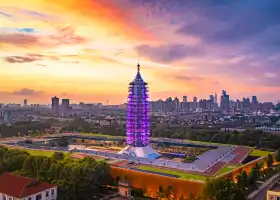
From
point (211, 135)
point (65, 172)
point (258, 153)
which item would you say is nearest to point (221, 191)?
point (65, 172)

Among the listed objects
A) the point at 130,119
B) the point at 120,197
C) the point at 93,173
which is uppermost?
the point at 130,119

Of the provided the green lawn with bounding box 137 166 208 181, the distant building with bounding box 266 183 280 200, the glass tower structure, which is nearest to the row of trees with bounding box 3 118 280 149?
the glass tower structure

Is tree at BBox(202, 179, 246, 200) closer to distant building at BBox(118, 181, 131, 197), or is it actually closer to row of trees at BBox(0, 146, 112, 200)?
distant building at BBox(118, 181, 131, 197)

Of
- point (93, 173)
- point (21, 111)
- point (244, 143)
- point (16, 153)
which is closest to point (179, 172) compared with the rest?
point (93, 173)

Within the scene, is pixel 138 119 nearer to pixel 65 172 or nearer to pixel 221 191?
pixel 65 172

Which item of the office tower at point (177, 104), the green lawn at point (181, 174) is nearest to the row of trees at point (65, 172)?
the green lawn at point (181, 174)

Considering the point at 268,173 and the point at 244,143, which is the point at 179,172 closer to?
the point at 268,173
